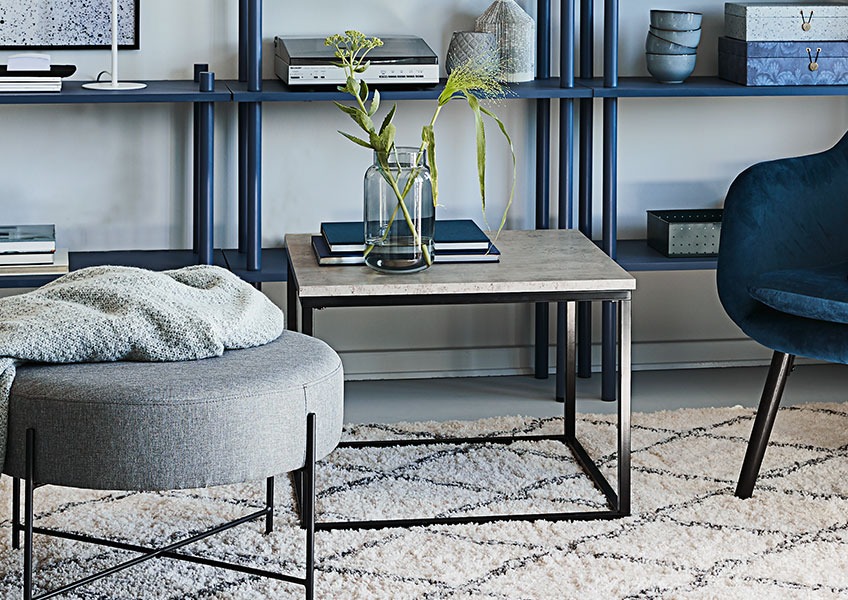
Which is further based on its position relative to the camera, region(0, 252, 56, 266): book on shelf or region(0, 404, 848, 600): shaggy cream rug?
region(0, 252, 56, 266): book on shelf

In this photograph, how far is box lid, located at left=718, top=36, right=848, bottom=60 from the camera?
120 inches

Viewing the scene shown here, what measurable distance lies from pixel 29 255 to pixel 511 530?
4.33 ft

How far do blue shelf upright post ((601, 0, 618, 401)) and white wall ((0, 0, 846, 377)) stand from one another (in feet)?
0.78

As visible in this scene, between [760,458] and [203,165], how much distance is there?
1437 mm

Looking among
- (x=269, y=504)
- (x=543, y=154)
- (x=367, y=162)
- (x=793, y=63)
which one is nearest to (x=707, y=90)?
(x=793, y=63)

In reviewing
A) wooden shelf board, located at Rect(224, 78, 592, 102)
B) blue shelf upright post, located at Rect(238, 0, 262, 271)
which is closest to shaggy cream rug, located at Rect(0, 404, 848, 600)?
blue shelf upright post, located at Rect(238, 0, 262, 271)

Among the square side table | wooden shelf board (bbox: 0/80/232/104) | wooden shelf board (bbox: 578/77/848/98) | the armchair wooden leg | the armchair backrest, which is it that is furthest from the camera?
wooden shelf board (bbox: 578/77/848/98)

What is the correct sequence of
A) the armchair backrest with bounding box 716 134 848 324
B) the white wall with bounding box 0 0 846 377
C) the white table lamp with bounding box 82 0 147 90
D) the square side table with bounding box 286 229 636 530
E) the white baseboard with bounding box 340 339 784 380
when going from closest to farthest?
the square side table with bounding box 286 229 636 530 → the armchair backrest with bounding box 716 134 848 324 → the white table lamp with bounding box 82 0 147 90 → the white wall with bounding box 0 0 846 377 → the white baseboard with bounding box 340 339 784 380

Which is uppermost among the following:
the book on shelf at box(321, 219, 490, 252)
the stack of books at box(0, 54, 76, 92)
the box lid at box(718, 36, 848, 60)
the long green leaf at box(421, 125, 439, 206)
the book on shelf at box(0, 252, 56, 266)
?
the box lid at box(718, 36, 848, 60)

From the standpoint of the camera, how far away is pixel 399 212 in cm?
236

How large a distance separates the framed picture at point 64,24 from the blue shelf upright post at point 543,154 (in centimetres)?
102

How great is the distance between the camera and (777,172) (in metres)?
2.67

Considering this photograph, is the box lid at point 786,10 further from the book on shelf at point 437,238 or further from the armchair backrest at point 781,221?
the book on shelf at point 437,238

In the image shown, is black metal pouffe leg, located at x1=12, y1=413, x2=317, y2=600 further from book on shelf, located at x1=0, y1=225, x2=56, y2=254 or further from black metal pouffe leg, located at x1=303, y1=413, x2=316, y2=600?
book on shelf, located at x1=0, y1=225, x2=56, y2=254
